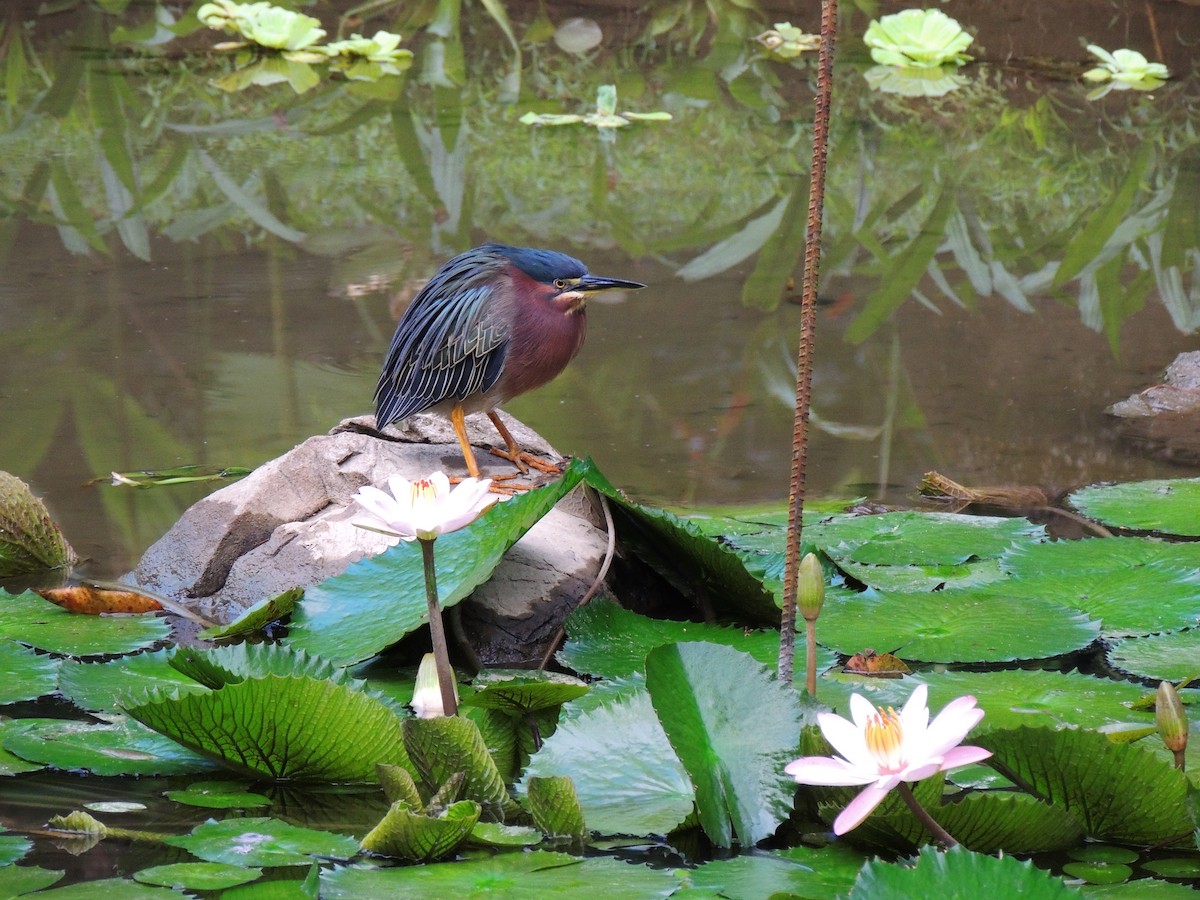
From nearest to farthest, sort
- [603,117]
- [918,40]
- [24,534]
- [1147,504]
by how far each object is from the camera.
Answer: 1. [24,534]
2. [1147,504]
3. [603,117]
4. [918,40]

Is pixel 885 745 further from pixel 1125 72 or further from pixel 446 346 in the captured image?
pixel 1125 72

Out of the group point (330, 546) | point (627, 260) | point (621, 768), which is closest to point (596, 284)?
point (330, 546)

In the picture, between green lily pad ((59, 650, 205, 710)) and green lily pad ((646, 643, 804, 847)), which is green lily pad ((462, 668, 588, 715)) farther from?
green lily pad ((59, 650, 205, 710))

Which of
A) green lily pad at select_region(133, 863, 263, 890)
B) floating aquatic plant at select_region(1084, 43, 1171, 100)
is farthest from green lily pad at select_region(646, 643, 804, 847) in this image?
floating aquatic plant at select_region(1084, 43, 1171, 100)

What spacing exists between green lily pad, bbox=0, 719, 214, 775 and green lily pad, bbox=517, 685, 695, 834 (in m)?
0.40

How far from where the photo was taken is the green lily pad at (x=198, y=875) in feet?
4.31

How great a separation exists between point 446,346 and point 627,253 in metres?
2.40

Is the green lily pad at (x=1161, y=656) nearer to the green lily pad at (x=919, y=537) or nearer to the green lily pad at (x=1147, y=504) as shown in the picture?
the green lily pad at (x=919, y=537)

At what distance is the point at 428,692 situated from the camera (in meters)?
1.55

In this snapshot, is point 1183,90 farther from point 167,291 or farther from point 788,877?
point 788,877

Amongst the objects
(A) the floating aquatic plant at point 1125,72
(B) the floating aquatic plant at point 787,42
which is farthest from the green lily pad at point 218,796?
(B) the floating aquatic plant at point 787,42

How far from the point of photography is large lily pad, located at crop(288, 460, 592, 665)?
6.16 feet

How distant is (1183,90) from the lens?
7.97 meters

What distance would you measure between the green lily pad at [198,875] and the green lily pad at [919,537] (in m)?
1.27
